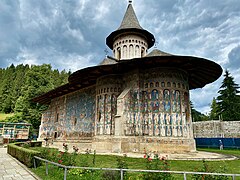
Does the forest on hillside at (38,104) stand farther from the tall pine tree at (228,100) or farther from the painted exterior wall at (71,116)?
the painted exterior wall at (71,116)

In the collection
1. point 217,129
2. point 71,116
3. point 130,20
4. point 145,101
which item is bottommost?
point 217,129

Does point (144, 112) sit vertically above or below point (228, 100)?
below

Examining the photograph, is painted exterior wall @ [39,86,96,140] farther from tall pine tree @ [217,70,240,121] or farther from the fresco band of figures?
tall pine tree @ [217,70,240,121]

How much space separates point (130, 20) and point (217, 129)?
1535 cm

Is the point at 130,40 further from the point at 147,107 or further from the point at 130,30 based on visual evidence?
the point at 147,107

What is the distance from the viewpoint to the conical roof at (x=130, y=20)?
19.8 meters

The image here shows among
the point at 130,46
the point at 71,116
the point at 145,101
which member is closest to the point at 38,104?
the point at 71,116

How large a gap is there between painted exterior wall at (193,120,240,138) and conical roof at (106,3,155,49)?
37.5 feet

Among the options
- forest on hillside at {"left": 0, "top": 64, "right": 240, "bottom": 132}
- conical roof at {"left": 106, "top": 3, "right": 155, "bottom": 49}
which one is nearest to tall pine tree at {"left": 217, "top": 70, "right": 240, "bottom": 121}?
forest on hillside at {"left": 0, "top": 64, "right": 240, "bottom": 132}

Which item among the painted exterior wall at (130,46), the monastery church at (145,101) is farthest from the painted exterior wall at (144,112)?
the painted exterior wall at (130,46)

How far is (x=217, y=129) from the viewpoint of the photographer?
22344 millimetres

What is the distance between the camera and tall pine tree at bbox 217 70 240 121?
2703 centimetres

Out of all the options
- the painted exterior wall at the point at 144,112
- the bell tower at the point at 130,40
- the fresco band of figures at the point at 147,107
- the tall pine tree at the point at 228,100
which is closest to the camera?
the painted exterior wall at the point at 144,112

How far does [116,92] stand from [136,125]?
3.33 m
